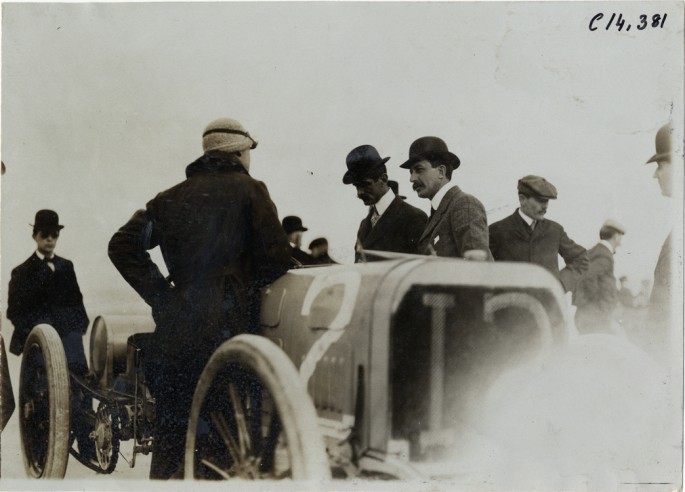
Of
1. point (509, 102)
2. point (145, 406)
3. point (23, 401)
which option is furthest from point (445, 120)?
point (23, 401)

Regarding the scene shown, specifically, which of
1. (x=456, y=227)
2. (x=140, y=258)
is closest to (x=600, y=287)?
(x=456, y=227)

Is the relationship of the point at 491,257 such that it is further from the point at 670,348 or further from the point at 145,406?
the point at 145,406

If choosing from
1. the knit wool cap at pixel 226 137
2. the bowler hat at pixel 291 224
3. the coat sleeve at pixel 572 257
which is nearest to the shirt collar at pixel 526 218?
the coat sleeve at pixel 572 257

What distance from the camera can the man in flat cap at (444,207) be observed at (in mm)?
→ 3111

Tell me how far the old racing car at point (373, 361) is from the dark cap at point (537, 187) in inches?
28.7

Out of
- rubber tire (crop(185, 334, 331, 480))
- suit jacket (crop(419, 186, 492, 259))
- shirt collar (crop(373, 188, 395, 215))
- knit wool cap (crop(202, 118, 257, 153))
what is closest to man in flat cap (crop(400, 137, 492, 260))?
suit jacket (crop(419, 186, 492, 259))

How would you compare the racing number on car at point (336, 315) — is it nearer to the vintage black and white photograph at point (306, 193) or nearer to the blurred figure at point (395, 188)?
the vintage black and white photograph at point (306, 193)

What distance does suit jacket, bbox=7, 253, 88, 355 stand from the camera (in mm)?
3398

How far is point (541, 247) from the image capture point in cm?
323

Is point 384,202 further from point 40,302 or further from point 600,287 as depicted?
point 40,302

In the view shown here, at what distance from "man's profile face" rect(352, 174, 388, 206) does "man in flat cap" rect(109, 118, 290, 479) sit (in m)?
0.44

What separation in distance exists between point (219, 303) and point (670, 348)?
1996 mm

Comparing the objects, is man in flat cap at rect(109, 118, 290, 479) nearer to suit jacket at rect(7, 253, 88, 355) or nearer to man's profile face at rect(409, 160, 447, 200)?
suit jacket at rect(7, 253, 88, 355)

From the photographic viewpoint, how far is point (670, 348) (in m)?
3.28
